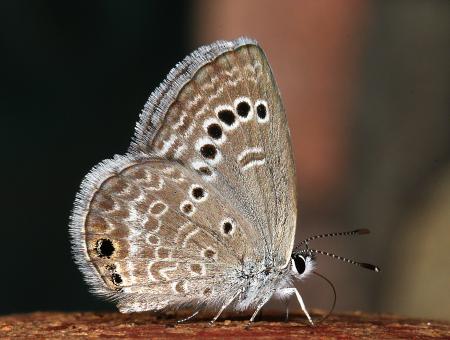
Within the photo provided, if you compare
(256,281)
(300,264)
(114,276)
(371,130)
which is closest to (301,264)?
(300,264)

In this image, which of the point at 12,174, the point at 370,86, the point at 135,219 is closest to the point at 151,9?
the point at 12,174

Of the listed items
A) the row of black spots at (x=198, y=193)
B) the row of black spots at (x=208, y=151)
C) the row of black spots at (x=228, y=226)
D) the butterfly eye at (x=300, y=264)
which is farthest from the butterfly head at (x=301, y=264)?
the row of black spots at (x=208, y=151)

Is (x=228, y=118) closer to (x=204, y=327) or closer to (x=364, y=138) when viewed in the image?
(x=204, y=327)

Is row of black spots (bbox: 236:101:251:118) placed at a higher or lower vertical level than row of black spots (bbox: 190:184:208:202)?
higher

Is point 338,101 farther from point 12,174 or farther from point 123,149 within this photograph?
point 12,174

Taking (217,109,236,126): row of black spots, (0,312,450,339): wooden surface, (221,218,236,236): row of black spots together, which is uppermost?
(217,109,236,126): row of black spots

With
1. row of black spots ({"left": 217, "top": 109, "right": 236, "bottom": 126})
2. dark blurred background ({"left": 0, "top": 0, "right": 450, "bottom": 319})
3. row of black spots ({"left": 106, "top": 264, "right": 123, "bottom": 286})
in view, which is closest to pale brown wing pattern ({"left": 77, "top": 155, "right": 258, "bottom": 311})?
row of black spots ({"left": 106, "top": 264, "right": 123, "bottom": 286})

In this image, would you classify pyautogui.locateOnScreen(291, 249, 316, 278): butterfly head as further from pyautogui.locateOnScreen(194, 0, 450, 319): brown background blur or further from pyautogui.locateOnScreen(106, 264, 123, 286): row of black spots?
pyautogui.locateOnScreen(194, 0, 450, 319): brown background blur

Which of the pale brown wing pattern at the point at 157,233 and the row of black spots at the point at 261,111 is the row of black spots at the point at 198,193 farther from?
the row of black spots at the point at 261,111
